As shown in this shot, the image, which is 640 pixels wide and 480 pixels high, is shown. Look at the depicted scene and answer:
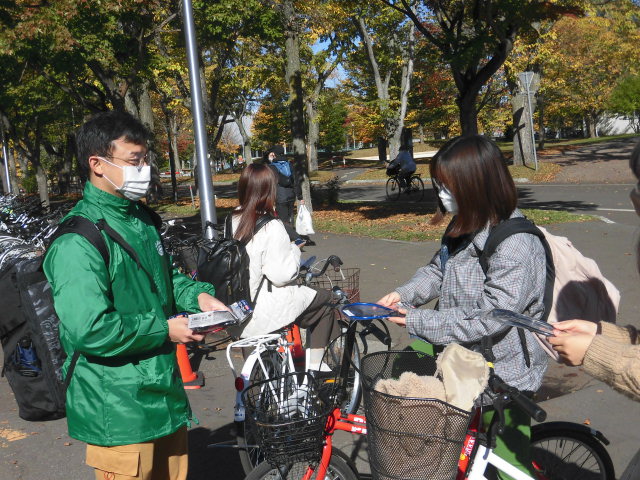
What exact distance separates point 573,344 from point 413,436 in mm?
622

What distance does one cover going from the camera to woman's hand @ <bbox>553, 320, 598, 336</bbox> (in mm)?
2152

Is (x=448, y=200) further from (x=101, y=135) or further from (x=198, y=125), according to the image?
(x=198, y=125)

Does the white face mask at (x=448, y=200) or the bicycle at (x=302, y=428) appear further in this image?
the white face mask at (x=448, y=200)

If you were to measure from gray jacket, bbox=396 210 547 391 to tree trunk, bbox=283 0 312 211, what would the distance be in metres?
14.1

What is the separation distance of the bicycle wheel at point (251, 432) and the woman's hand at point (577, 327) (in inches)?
81.4

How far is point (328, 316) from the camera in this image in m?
4.62

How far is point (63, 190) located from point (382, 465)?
44.7 metres

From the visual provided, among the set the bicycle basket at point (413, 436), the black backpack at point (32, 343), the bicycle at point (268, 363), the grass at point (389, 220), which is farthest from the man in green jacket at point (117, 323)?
the grass at point (389, 220)

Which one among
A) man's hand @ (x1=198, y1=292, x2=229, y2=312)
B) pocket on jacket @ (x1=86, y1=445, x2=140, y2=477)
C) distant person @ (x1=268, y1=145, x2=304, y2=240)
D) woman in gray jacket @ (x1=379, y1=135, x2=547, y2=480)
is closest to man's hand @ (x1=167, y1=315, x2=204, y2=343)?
man's hand @ (x1=198, y1=292, x2=229, y2=312)

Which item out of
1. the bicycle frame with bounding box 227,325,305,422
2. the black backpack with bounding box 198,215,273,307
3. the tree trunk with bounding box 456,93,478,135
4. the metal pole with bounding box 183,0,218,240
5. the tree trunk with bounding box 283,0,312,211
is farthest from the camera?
the tree trunk with bounding box 283,0,312,211

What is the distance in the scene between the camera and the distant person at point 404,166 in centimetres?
2111

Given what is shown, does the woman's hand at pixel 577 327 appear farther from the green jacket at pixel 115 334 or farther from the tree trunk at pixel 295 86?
the tree trunk at pixel 295 86

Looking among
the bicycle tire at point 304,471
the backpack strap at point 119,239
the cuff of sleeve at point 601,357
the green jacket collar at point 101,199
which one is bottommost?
the bicycle tire at point 304,471

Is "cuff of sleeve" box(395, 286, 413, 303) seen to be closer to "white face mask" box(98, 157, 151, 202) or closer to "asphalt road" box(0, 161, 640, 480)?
"asphalt road" box(0, 161, 640, 480)
